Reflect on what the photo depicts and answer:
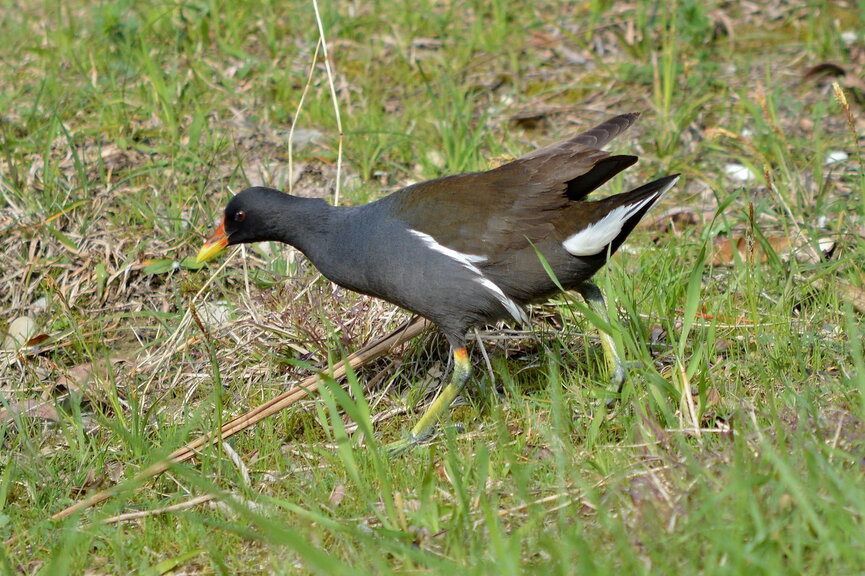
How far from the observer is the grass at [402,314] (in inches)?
91.4

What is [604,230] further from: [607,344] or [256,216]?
[256,216]

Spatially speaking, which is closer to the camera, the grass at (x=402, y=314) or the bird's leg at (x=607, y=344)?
the grass at (x=402, y=314)

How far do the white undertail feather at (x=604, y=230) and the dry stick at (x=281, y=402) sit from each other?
2.53 feet

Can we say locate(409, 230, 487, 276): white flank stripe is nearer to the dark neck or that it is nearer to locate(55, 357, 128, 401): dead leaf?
the dark neck

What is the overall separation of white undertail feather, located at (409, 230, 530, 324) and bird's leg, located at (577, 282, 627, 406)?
0.30 meters

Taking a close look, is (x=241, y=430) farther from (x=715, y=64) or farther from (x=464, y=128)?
(x=715, y=64)

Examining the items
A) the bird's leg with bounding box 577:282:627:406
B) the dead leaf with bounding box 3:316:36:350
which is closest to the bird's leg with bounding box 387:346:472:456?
the bird's leg with bounding box 577:282:627:406

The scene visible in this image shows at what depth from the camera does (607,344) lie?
3.23 m

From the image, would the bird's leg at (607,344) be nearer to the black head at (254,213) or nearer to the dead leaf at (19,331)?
the black head at (254,213)

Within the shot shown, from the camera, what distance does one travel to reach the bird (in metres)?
3.01

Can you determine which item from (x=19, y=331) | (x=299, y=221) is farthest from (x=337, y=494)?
(x=19, y=331)

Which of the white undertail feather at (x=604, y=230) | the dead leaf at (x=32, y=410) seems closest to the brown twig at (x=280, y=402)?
the dead leaf at (x=32, y=410)

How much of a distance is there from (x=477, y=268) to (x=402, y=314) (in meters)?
0.78

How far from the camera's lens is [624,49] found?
5.28 m
